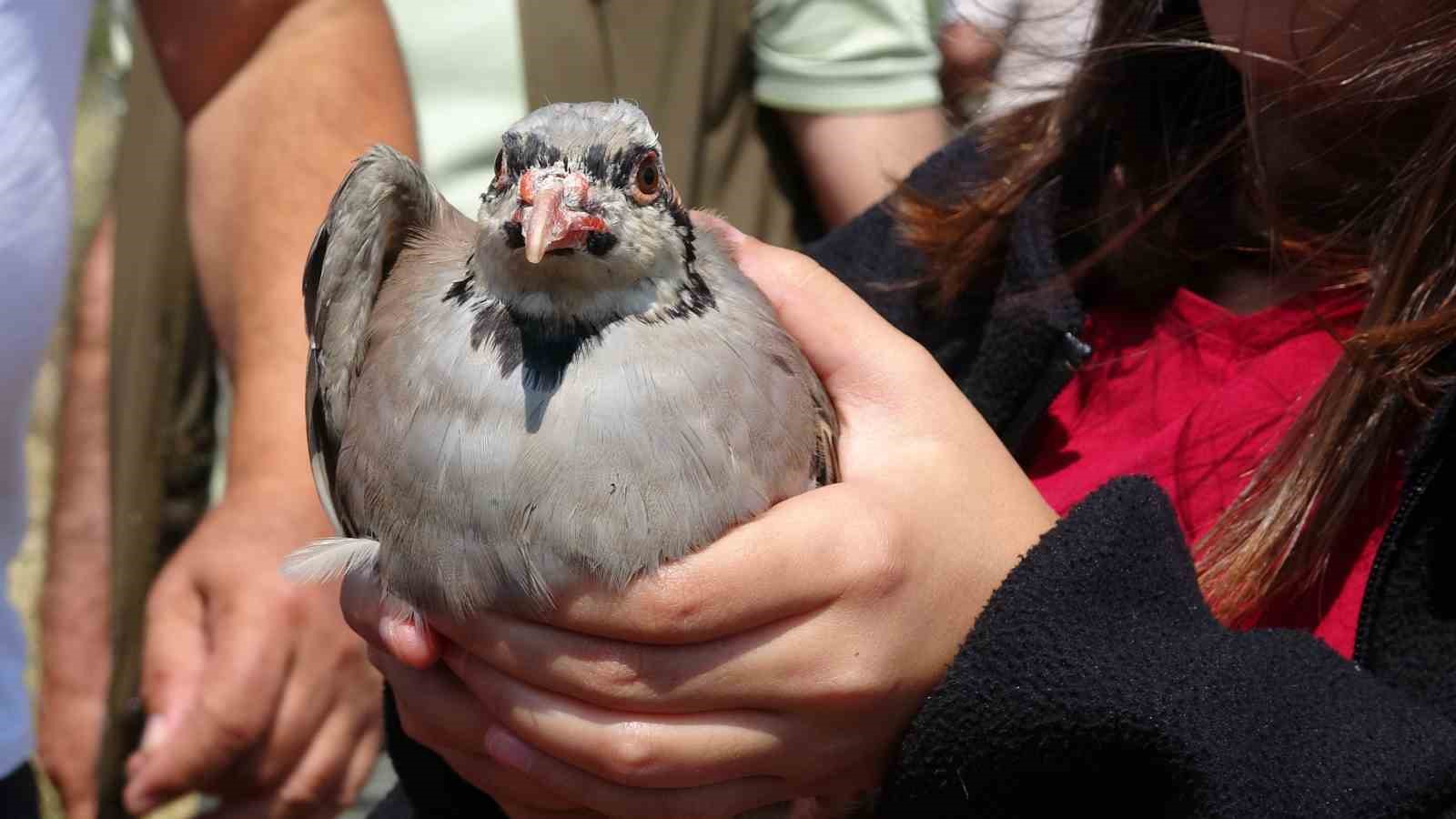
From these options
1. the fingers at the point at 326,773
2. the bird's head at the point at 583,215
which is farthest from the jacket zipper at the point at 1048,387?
the fingers at the point at 326,773

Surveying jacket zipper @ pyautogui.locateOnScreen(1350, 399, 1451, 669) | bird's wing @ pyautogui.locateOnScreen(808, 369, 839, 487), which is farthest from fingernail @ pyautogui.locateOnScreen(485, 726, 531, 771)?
jacket zipper @ pyautogui.locateOnScreen(1350, 399, 1451, 669)

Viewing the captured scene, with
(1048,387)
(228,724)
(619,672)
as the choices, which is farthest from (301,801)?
(1048,387)

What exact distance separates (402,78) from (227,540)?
3.59 ft

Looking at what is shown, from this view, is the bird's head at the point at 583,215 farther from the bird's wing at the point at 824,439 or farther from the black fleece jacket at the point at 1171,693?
the black fleece jacket at the point at 1171,693

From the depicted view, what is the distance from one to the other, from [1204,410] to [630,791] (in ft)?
3.64

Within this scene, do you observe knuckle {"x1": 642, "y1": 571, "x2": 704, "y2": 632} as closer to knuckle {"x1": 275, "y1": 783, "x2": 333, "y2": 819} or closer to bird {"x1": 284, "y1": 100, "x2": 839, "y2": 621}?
bird {"x1": 284, "y1": 100, "x2": 839, "y2": 621}

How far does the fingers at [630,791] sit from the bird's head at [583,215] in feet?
2.12

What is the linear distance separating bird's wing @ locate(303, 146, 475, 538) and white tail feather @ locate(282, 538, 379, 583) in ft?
0.50

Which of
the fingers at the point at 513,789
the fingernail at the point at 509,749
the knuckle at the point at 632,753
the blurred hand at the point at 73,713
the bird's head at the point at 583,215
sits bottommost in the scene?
the blurred hand at the point at 73,713

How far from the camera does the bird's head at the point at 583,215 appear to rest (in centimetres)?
195

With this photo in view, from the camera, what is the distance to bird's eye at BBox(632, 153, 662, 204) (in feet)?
6.73

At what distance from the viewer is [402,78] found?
293 centimetres

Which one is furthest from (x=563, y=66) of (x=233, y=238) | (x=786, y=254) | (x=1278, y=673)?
(x=1278, y=673)

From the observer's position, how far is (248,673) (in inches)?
95.3
